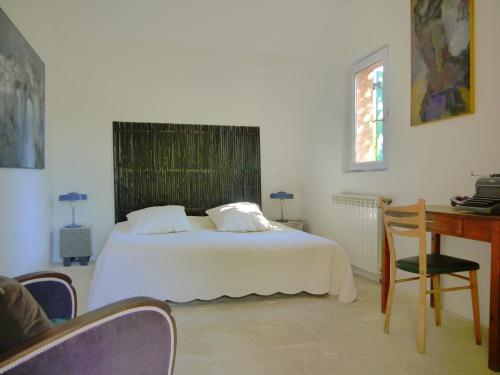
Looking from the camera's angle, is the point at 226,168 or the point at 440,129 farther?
the point at 226,168

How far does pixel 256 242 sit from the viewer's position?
121 inches

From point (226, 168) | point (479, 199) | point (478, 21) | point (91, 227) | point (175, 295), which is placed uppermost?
point (478, 21)

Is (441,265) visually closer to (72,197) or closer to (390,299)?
(390,299)

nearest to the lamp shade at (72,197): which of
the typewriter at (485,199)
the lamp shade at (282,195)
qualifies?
the lamp shade at (282,195)

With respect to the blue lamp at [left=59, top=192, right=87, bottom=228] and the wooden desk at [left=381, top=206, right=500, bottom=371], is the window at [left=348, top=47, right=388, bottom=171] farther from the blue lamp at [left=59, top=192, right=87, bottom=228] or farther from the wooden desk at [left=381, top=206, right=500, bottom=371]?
the blue lamp at [left=59, top=192, right=87, bottom=228]

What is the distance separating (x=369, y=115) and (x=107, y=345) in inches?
128

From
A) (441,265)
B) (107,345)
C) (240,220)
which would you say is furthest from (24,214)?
(441,265)

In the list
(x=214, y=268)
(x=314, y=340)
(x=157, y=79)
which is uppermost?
(x=157, y=79)

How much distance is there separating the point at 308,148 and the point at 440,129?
221cm

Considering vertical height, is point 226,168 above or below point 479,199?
above

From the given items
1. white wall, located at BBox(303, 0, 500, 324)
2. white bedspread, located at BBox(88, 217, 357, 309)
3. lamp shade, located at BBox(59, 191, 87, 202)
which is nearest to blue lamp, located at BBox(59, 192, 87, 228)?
lamp shade, located at BBox(59, 191, 87, 202)

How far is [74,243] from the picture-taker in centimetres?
398

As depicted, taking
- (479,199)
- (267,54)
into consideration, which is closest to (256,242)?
(479,199)

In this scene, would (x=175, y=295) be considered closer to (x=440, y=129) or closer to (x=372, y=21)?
(x=440, y=129)
